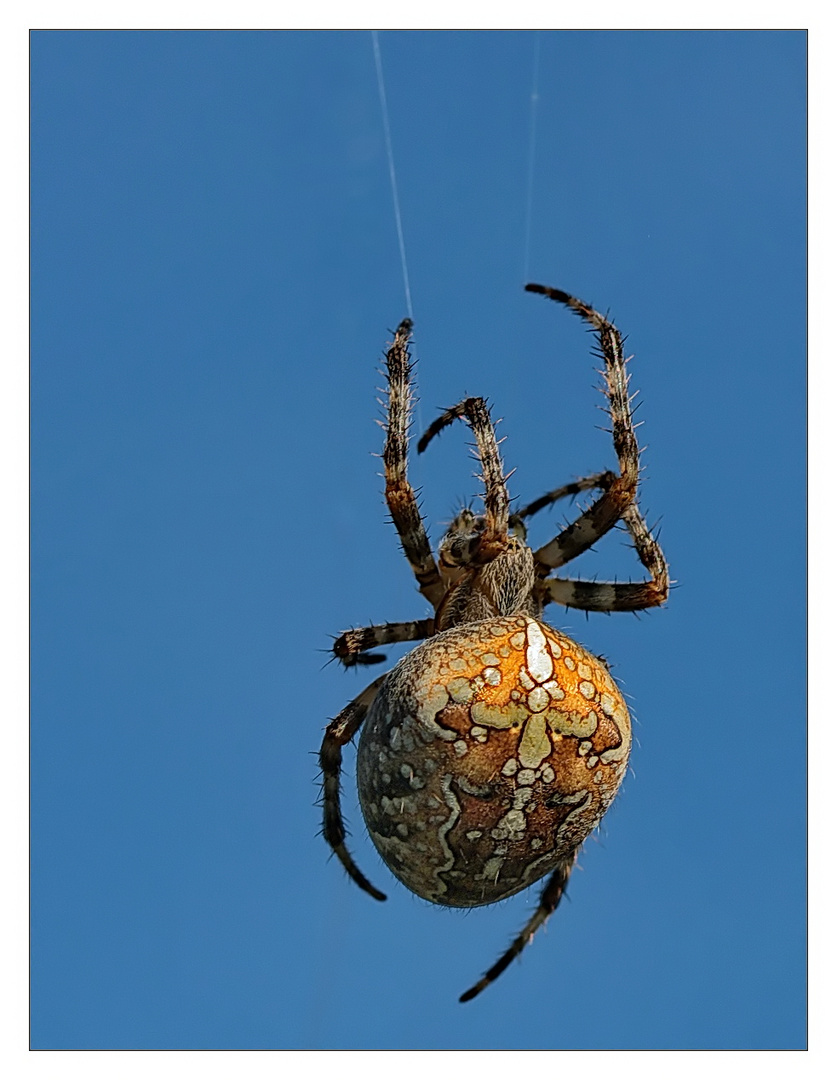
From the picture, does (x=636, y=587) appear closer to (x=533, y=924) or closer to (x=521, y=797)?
(x=521, y=797)

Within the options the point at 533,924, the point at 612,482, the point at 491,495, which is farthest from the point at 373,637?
the point at 533,924

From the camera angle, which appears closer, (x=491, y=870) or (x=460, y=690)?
(x=460, y=690)

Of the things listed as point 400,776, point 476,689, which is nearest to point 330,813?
point 400,776

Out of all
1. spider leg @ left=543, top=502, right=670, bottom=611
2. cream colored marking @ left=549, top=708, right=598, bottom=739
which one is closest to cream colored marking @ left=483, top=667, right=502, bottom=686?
cream colored marking @ left=549, top=708, right=598, bottom=739

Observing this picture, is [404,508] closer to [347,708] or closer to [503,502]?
[503,502]

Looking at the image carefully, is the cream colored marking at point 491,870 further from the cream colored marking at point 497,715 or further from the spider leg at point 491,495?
the spider leg at point 491,495

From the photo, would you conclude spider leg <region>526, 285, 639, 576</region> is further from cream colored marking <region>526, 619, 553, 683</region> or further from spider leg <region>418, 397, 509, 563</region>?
cream colored marking <region>526, 619, 553, 683</region>
